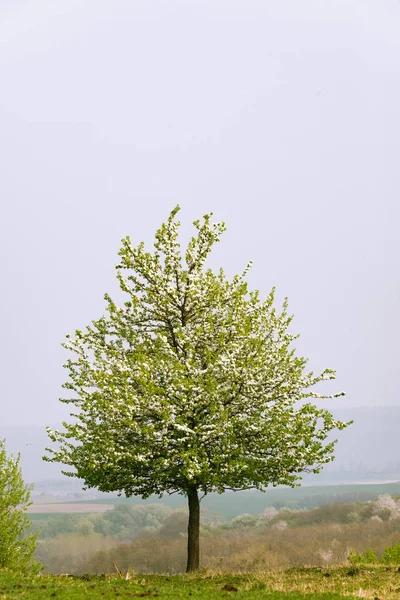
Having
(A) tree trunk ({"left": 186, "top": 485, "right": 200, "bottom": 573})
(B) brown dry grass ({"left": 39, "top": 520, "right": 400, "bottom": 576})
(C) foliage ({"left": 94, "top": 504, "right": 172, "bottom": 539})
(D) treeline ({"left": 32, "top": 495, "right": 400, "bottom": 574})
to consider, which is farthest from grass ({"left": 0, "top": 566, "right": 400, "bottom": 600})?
(C) foliage ({"left": 94, "top": 504, "right": 172, "bottom": 539})

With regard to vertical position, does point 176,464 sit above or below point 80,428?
below

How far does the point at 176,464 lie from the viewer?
23484 millimetres

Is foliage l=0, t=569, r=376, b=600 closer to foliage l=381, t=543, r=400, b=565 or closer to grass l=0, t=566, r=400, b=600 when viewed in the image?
grass l=0, t=566, r=400, b=600

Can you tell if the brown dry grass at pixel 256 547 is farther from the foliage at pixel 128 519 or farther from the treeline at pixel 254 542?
the foliage at pixel 128 519

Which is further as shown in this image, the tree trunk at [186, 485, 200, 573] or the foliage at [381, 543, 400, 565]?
the foliage at [381, 543, 400, 565]

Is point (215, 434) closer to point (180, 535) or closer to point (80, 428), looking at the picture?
point (80, 428)

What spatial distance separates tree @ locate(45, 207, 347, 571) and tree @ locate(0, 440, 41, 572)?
623 cm

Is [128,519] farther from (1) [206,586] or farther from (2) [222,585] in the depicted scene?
(1) [206,586]

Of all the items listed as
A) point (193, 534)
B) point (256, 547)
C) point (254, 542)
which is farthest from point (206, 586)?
point (254, 542)

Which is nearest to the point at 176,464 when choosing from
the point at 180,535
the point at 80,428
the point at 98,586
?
the point at 80,428

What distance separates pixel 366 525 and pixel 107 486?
45.8 m

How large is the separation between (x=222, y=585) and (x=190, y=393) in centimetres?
634

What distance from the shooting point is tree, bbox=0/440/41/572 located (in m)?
28.5

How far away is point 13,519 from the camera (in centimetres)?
2895
